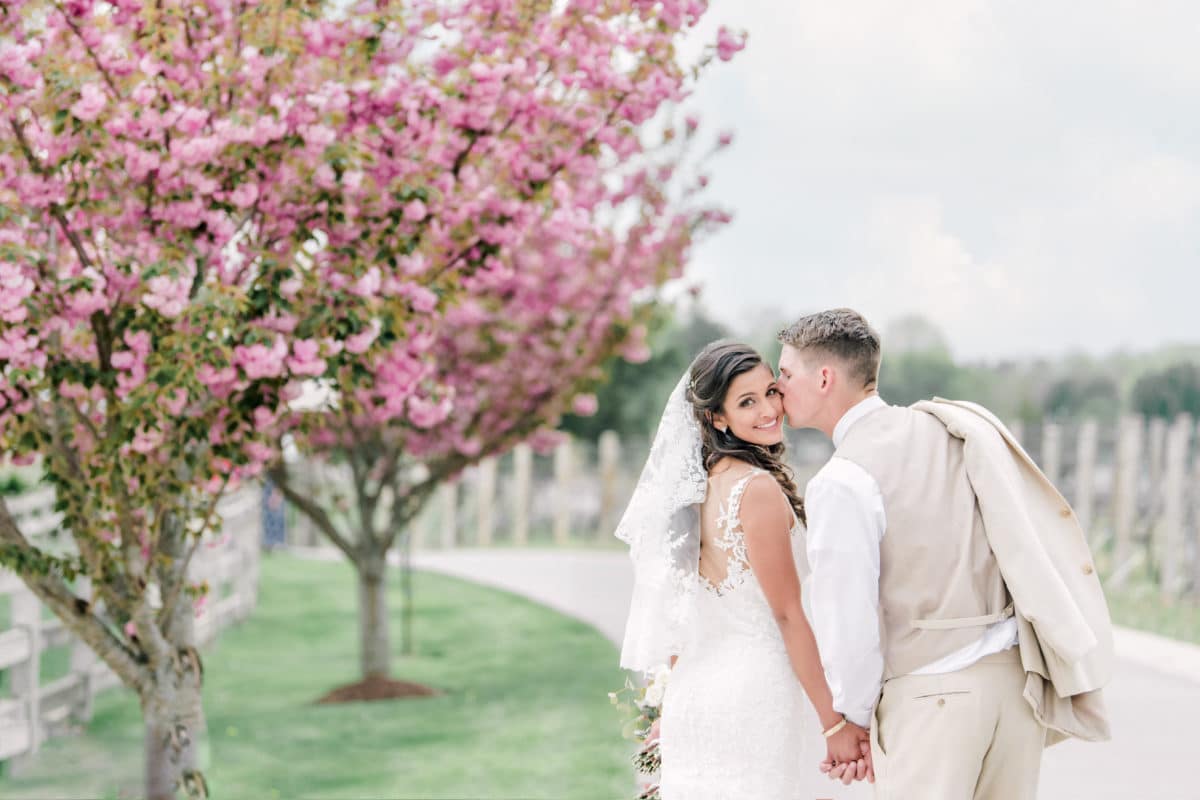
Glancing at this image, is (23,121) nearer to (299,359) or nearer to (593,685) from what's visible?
(299,359)

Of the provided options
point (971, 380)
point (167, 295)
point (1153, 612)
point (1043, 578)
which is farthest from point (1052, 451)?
point (971, 380)

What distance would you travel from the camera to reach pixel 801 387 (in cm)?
347

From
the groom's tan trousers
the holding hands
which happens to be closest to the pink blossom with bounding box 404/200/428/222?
the holding hands

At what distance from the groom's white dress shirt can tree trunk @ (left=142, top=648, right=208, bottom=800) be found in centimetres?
386

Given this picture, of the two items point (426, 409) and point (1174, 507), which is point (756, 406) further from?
point (1174, 507)

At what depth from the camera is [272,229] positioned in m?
6.16

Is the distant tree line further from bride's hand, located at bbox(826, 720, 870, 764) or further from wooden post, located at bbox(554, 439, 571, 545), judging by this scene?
bride's hand, located at bbox(826, 720, 870, 764)

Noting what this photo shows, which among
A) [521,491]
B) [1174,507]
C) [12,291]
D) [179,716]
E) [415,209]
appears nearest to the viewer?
[12,291]

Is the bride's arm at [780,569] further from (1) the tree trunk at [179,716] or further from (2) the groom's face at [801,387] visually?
(1) the tree trunk at [179,716]

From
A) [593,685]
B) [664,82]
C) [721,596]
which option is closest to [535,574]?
[593,685]

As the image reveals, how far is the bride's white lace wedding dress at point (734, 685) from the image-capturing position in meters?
3.62

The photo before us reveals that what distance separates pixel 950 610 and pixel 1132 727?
18.2ft

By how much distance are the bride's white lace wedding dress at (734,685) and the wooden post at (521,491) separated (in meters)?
21.8

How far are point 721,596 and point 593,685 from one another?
728 cm
